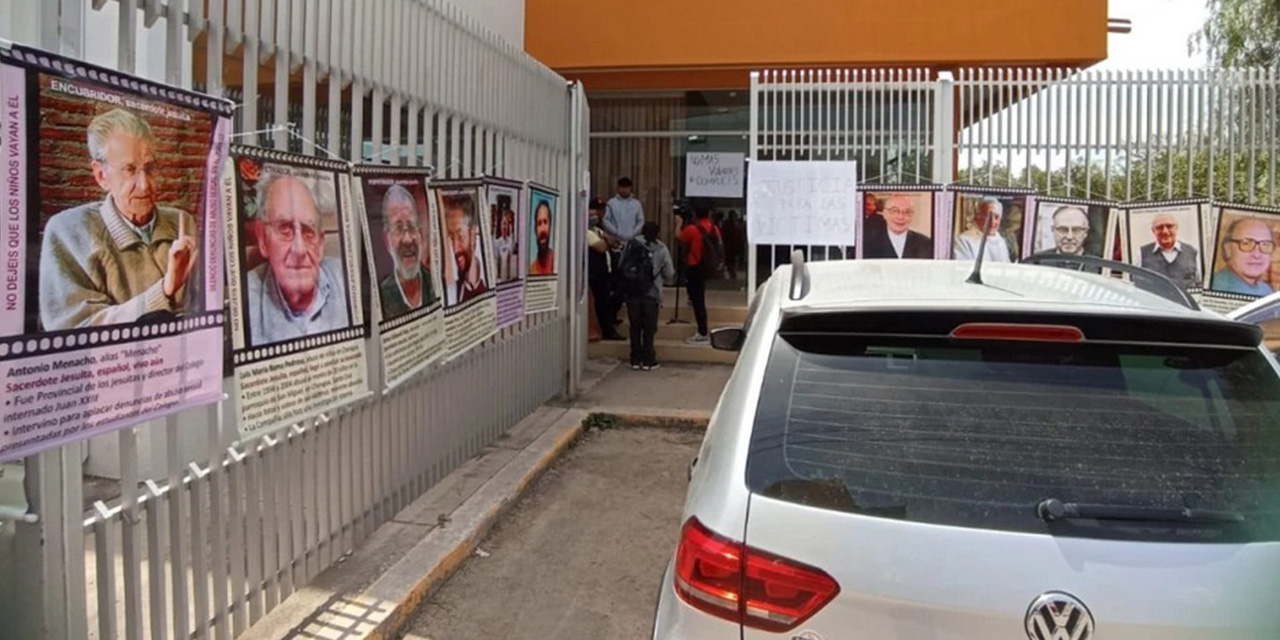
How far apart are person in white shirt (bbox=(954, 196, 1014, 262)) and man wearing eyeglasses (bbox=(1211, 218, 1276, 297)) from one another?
1.79 meters

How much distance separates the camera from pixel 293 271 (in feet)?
12.4

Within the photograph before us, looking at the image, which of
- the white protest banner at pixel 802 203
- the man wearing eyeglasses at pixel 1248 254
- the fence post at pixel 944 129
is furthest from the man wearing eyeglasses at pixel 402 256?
the man wearing eyeglasses at pixel 1248 254

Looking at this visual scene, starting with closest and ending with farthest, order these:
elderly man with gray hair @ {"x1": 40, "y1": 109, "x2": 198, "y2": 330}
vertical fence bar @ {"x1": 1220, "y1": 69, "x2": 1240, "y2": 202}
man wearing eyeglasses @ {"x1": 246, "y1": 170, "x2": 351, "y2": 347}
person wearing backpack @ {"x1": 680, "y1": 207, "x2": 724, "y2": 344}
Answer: elderly man with gray hair @ {"x1": 40, "y1": 109, "x2": 198, "y2": 330} → man wearing eyeglasses @ {"x1": 246, "y1": 170, "x2": 351, "y2": 347} → vertical fence bar @ {"x1": 1220, "y1": 69, "x2": 1240, "y2": 202} → person wearing backpack @ {"x1": 680, "y1": 207, "x2": 724, "y2": 344}

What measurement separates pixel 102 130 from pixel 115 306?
540mm

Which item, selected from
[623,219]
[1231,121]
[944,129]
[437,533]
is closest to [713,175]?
[623,219]

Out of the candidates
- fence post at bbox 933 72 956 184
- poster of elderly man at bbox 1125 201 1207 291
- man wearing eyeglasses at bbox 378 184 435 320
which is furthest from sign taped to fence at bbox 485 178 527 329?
poster of elderly man at bbox 1125 201 1207 291

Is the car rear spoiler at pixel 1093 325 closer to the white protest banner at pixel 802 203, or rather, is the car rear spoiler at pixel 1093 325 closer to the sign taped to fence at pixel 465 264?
the sign taped to fence at pixel 465 264

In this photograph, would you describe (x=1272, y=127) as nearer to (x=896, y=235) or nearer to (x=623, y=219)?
(x=896, y=235)

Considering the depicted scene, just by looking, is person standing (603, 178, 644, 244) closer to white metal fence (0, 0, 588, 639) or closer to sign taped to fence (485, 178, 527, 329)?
sign taped to fence (485, 178, 527, 329)

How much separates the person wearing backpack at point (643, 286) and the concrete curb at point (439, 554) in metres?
3.51

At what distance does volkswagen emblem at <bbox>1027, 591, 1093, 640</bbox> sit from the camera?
1.81 metres

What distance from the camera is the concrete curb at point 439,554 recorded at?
3887 mm

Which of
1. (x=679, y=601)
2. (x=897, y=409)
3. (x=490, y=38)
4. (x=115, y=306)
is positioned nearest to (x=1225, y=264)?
(x=490, y=38)

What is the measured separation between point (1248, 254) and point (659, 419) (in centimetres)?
530
